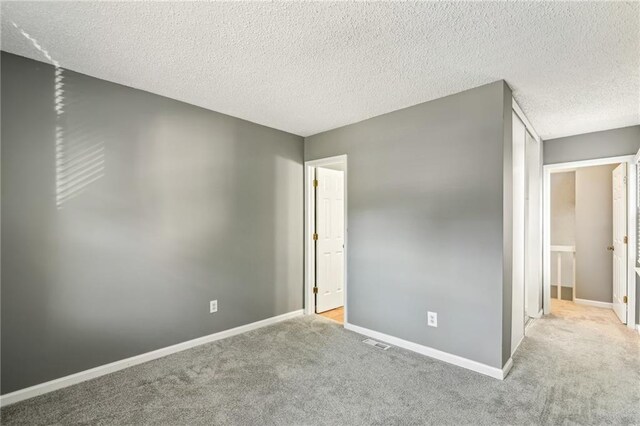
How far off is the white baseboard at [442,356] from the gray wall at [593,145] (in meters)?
2.93

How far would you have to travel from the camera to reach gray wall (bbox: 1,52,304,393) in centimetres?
221

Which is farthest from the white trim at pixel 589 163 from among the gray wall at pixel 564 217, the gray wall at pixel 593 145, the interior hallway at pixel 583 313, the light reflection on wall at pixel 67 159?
the light reflection on wall at pixel 67 159

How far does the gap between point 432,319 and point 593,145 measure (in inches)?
125

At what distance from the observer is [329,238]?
4473 millimetres

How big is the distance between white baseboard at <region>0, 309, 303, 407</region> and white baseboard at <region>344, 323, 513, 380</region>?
131 centimetres

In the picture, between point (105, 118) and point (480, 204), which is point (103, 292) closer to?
point (105, 118)

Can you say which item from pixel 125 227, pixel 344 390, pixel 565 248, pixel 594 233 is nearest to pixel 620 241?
pixel 594 233

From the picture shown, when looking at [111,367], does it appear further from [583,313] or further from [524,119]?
[583,313]

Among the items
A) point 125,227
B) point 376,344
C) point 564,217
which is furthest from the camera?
point 564,217

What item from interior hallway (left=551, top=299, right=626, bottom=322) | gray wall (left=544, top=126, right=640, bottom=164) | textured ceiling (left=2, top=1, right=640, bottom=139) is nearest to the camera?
textured ceiling (left=2, top=1, right=640, bottom=139)

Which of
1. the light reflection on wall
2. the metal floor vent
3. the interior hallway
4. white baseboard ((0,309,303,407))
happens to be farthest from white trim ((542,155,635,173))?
the light reflection on wall

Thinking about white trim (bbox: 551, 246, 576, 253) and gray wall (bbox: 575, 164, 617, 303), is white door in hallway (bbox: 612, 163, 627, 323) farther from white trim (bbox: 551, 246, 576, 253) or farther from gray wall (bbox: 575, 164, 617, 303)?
white trim (bbox: 551, 246, 576, 253)

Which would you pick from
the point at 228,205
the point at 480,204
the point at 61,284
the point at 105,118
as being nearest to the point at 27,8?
the point at 105,118

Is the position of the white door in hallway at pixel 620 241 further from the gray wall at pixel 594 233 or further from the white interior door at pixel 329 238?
the white interior door at pixel 329 238
